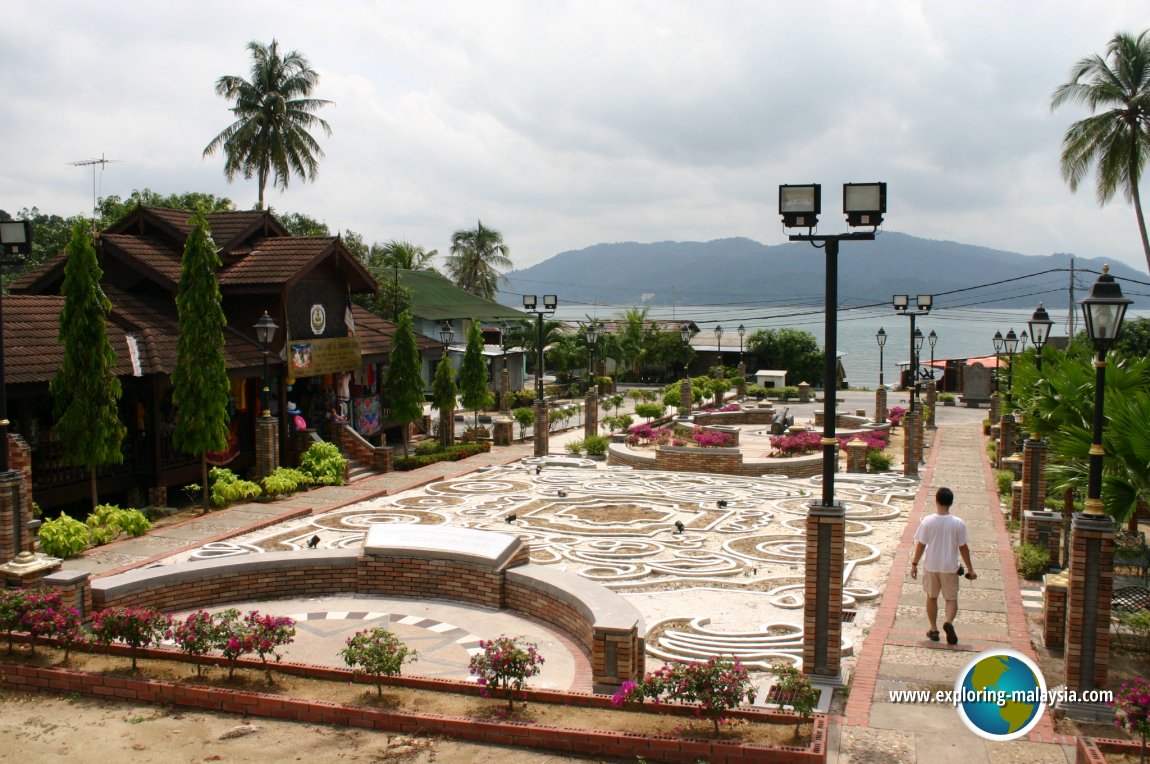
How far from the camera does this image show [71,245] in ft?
56.9

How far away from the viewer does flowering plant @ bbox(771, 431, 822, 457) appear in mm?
27906

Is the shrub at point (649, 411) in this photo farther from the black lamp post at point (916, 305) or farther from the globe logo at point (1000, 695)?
the globe logo at point (1000, 695)

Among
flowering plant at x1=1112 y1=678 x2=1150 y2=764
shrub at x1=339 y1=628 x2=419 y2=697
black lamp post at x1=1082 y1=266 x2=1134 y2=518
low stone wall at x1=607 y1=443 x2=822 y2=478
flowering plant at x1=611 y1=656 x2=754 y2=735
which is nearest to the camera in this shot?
flowering plant at x1=1112 y1=678 x2=1150 y2=764

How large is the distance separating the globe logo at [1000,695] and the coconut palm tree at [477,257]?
69.0 m

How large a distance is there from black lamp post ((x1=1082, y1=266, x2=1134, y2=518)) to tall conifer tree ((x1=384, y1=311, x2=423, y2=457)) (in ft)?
72.4

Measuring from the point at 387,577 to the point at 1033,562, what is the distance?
9.16 meters

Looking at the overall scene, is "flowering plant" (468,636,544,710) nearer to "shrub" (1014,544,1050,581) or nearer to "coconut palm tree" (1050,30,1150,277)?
"shrub" (1014,544,1050,581)

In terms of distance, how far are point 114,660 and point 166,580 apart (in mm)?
2819

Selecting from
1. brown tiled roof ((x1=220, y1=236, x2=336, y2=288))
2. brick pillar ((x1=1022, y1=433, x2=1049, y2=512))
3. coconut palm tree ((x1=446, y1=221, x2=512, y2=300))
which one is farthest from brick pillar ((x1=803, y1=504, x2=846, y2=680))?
coconut palm tree ((x1=446, y1=221, x2=512, y2=300))

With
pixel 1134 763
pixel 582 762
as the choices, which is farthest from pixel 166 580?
pixel 1134 763

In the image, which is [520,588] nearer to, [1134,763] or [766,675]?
[766,675]

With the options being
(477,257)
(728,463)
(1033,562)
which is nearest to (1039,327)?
(1033,562)

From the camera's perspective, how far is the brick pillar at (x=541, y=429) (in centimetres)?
2880

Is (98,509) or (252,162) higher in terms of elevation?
(252,162)
